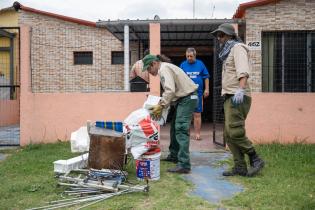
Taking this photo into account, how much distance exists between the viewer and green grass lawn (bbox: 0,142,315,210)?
4.33 meters

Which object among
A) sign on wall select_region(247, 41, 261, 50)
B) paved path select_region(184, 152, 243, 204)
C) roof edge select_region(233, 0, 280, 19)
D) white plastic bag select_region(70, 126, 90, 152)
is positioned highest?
roof edge select_region(233, 0, 280, 19)

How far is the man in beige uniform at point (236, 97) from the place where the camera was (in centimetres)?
530

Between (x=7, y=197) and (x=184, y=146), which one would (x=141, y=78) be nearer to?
(x=184, y=146)

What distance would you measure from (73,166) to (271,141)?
14.2 feet

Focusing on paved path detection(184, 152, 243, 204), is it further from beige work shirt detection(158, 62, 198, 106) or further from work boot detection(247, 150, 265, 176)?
beige work shirt detection(158, 62, 198, 106)

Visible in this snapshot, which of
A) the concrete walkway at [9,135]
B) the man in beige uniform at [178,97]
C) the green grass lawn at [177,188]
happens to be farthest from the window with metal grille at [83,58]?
the man in beige uniform at [178,97]

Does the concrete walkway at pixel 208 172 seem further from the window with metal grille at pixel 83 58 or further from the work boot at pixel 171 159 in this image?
the window with metal grille at pixel 83 58

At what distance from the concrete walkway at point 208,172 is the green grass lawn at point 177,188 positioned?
144 mm

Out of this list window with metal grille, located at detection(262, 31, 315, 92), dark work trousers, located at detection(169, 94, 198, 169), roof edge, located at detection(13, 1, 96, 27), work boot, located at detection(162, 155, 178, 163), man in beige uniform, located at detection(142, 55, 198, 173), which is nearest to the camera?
man in beige uniform, located at detection(142, 55, 198, 173)

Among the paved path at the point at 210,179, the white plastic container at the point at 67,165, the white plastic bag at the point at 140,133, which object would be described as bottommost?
the paved path at the point at 210,179

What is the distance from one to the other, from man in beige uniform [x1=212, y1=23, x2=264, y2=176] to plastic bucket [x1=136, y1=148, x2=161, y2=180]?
39.3 inches

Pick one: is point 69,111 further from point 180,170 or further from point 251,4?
point 251,4

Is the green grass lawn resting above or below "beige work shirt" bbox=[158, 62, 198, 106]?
below

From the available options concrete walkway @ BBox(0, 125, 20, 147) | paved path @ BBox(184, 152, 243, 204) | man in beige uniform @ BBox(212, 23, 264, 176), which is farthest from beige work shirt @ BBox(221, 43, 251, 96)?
concrete walkway @ BBox(0, 125, 20, 147)
